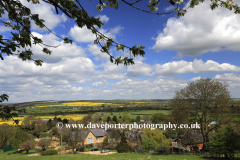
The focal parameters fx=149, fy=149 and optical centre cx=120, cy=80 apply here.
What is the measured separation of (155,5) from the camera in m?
2.09

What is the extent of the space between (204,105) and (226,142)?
5.23m

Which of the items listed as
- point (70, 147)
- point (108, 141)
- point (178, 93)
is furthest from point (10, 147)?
point (178, 93)

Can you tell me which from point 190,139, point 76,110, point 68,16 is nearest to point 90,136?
Result: point 190,139

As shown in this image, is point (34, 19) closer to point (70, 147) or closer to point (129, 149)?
point (129, 149)

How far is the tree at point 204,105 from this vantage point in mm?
20438

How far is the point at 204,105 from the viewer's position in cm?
2111

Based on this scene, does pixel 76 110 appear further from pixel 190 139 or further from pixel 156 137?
pixel 190 139

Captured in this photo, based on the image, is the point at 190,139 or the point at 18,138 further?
the point at 18,138

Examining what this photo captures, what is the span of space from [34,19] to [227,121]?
25.1 meters

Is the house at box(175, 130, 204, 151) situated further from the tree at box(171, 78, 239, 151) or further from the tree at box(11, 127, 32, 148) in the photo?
the tree at box(11, 127, 32, 148)

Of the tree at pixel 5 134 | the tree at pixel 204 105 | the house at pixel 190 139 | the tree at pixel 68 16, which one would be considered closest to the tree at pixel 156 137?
the house at pixel 190 139

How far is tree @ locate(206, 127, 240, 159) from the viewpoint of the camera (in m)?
18.9

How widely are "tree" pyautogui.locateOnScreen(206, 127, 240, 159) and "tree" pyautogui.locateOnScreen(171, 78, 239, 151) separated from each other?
1.35 metres

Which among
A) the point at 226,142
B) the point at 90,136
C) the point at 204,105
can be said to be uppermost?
the point at 204,105
